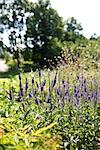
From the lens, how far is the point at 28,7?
44.6m

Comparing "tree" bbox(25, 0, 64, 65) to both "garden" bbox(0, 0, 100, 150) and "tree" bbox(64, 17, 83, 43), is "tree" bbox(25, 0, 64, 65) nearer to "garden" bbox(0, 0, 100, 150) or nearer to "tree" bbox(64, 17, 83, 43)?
"tree" bbox(64, 17, 83, 43)

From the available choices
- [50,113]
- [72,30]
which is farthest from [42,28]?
[50,113]

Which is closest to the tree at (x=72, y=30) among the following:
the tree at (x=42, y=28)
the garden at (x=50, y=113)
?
the tree at (x=42, y=28)

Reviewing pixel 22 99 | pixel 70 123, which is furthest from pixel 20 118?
pixel 70 123

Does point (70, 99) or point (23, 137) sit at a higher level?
point (70, 99)

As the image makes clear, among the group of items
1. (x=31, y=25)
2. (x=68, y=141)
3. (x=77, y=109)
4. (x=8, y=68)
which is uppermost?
(x=31, y=25)

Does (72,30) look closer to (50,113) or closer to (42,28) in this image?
(42,28)

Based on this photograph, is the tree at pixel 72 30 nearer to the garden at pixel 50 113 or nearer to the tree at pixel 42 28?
the tree at pixel 42 28

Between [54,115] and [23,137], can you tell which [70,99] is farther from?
[23,137]

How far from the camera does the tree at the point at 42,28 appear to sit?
141 ft

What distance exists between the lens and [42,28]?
44000 mm

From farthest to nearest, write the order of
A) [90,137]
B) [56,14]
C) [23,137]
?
[56,14] < [90,137] < [23,137]

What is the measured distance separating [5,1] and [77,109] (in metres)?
40.2

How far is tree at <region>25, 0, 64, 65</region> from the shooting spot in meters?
43.1
